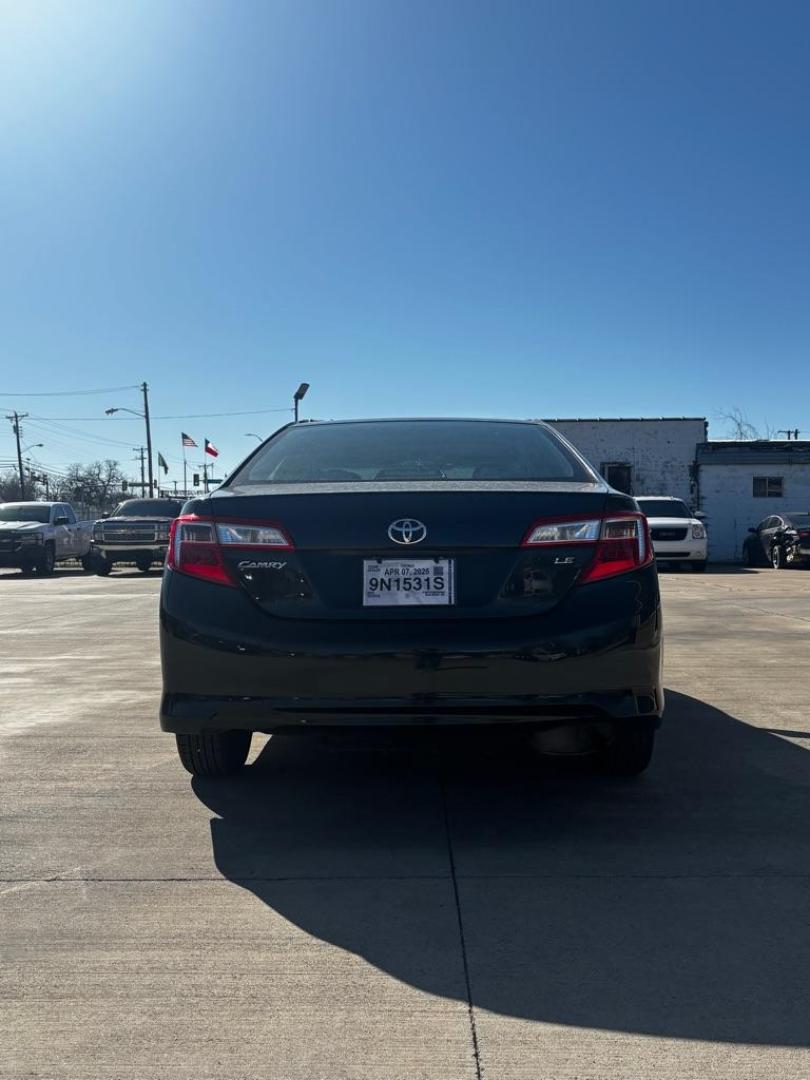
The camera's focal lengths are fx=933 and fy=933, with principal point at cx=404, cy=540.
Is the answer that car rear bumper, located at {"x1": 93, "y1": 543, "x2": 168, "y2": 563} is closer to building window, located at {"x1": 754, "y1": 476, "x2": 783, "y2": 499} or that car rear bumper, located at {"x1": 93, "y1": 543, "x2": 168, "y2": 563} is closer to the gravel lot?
the gravel lot

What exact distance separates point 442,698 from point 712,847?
1.12 meters

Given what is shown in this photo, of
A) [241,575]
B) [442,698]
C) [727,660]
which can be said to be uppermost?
[241,575]

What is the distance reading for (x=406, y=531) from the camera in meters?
3.25

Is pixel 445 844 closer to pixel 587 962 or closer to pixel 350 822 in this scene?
pixel 350 822

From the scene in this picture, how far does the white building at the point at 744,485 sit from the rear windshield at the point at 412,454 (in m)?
28.7

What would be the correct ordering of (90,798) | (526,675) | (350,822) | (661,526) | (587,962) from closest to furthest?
(587,962)
(526,675)
(350,822)
(90,798)
(661,526)

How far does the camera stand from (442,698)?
3.17 m

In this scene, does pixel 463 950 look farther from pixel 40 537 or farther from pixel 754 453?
pixel 754 453

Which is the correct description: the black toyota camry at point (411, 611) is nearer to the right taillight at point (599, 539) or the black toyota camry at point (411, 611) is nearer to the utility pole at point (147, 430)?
the right taillight at point (599, 539)

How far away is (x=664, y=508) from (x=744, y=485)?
1175cm

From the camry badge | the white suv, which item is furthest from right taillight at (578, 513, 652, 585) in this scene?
the white suv

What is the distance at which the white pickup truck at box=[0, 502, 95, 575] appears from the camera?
2178 centimetres

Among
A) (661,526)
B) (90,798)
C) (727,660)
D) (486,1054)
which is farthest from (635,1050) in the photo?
(661,526)

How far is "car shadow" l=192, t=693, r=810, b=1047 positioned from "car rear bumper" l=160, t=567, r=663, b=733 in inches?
10.6
